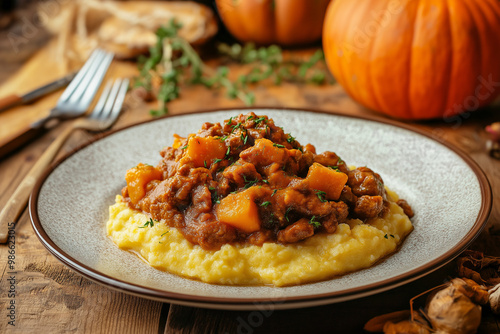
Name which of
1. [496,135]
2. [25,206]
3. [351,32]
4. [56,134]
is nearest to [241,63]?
[351,32]

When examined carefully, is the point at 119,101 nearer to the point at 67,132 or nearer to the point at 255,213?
the point at 67,132

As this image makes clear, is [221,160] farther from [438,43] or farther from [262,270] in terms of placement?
[438,43]

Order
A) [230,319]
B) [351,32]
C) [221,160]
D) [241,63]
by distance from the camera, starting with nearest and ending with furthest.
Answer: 1. [230,319]
2. [221,160]
3. [351,32]
4. [241,63]

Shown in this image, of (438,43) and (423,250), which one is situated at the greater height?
(438,43)

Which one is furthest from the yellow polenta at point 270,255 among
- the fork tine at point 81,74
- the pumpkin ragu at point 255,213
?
the fork tine at point 81,74

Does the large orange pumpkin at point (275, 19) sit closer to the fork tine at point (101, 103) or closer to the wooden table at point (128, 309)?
the fork tine at point (101, 103)

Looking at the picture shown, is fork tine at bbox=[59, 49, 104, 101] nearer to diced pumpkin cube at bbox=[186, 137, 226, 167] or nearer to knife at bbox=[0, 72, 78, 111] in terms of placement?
knife at bbox=[0, 72, 78, 111]
